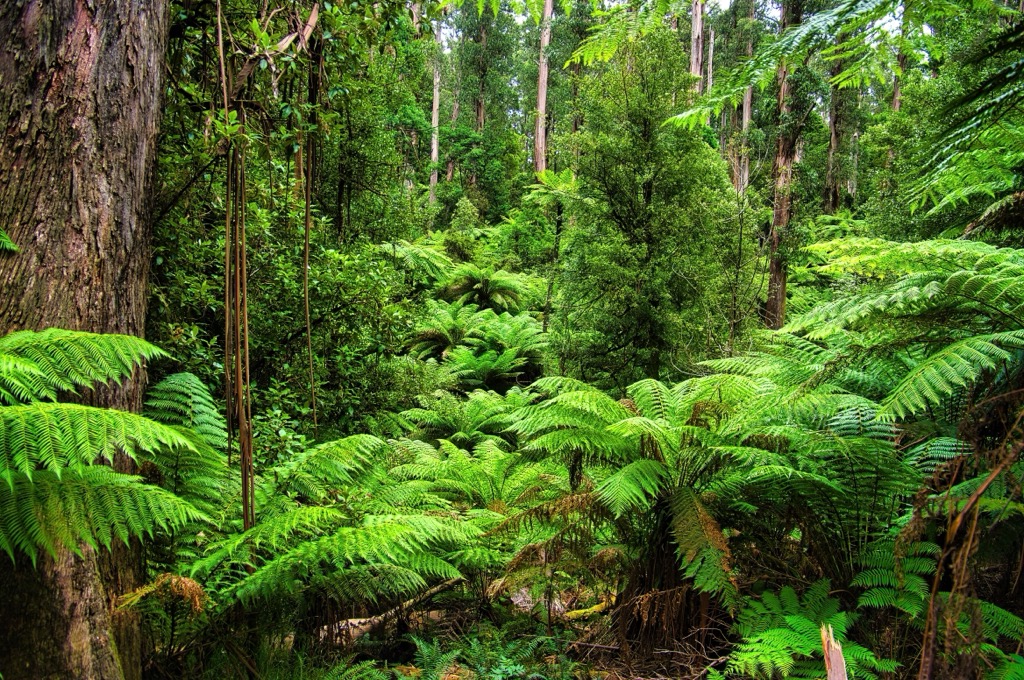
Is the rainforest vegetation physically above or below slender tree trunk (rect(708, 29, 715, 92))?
below

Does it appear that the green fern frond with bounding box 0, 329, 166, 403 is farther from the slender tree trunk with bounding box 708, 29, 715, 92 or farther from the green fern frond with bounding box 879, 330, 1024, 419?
the slender tree trunk with bounding box 708, 29, 715, 92

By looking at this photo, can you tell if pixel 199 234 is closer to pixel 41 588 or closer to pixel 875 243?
pixel 41 588

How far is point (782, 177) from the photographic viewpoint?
28.5 feet

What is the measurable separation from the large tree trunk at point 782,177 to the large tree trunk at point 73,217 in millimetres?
8106

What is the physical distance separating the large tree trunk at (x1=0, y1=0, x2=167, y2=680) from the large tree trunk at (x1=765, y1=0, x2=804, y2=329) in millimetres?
8106

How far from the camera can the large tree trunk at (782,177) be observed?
8.48 meters

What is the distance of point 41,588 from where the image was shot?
163 centimetres

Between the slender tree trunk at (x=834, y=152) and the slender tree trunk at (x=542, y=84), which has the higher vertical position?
the slender tree trunk at (x=542, y=84)

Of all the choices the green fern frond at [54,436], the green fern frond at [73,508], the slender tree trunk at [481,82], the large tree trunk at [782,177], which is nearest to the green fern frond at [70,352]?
the green fern frond at [54,436]

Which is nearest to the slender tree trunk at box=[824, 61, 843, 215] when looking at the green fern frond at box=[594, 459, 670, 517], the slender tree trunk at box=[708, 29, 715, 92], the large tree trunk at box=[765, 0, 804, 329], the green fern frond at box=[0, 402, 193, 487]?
the large tree trunk at box=[765, 0, 804, 329]

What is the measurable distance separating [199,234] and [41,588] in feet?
7.17

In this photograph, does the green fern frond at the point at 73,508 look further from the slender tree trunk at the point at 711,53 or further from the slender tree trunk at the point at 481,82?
the slender tree trunk at the point at 711,53

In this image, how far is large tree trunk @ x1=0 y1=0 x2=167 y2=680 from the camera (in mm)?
1644

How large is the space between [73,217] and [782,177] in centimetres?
891
